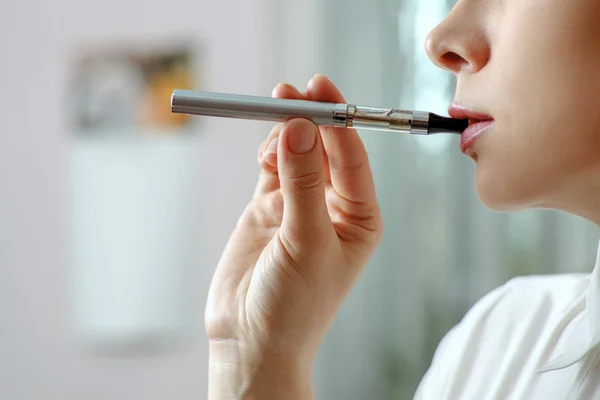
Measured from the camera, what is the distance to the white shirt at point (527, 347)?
0.56 metres

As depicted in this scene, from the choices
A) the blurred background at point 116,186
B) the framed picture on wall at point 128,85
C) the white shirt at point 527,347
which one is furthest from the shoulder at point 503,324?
the framed picture on wall at point 128,85

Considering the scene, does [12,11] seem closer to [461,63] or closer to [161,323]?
[161,323]

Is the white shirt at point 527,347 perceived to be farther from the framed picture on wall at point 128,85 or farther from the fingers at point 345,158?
the framed picture on wall at point 128,85

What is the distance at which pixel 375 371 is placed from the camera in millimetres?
1627

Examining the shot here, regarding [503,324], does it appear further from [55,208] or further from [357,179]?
[55,208]

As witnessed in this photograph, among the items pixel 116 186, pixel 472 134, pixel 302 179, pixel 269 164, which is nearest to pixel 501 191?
pixel 472 134

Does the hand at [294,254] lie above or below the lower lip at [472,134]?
below

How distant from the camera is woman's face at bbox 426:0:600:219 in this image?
0.49 meters

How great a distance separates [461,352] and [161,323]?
1.49 meters

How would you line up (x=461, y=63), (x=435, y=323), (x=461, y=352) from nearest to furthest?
(x=461, y=63) < (x=461, y=352) < (x=435, y=323)

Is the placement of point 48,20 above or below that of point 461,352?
above

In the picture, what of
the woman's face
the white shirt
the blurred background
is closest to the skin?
the woman's face

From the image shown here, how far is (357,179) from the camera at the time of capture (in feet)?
2.27

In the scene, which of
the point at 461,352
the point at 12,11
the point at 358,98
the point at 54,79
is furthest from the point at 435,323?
the point at 12,11
